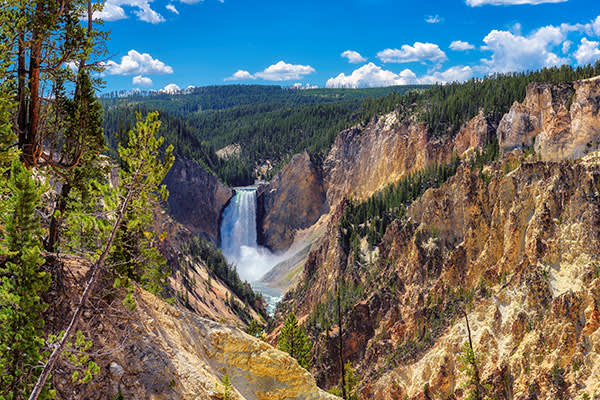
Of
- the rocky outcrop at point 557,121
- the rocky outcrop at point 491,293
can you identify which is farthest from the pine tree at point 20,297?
the rocky outcrop at point 557,121

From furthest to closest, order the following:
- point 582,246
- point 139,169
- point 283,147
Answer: point 283,147
point 582,246
point 139,169

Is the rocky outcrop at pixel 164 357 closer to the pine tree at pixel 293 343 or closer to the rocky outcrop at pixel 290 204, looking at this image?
the pine tree at pixel 293 343

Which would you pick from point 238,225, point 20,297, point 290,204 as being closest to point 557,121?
point 20,297

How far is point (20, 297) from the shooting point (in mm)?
9531

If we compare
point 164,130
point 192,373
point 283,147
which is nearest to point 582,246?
point 192,373

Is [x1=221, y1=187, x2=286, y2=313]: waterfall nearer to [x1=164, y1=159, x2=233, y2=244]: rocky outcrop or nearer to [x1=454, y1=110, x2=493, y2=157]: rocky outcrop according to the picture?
[x1=164, y1=159, x2=233, y2=244]: rocky outcrop

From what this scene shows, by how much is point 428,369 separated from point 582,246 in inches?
644

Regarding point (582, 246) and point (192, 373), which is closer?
point (192, 373)

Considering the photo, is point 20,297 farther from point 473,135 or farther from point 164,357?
point 473,135

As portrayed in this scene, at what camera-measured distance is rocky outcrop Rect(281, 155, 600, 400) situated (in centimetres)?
3284

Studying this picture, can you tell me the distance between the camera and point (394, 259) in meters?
60.1

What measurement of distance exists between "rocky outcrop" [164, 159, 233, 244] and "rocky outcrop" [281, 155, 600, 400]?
212 feet

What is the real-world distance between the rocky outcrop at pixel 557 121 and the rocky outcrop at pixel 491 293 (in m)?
5.27

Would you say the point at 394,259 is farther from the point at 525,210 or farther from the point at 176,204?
the point at 176,204
